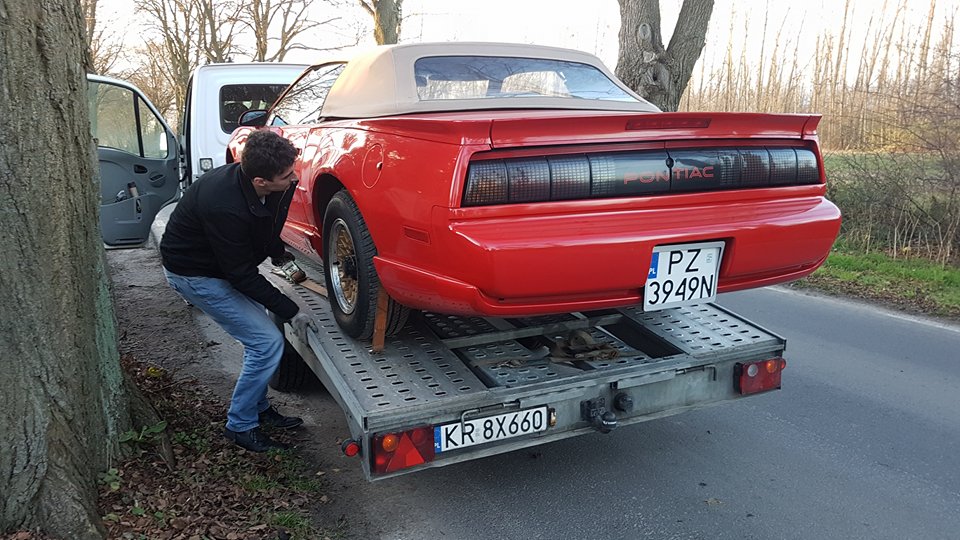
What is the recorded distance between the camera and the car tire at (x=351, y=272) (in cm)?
329

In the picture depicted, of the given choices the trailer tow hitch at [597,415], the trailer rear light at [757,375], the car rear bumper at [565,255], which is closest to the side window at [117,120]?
the car rear bumper at [565,255]

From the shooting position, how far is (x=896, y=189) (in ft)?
28.4

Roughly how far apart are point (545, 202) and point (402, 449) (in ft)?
3.54

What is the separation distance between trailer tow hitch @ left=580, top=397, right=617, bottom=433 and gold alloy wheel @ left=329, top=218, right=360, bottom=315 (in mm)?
1197

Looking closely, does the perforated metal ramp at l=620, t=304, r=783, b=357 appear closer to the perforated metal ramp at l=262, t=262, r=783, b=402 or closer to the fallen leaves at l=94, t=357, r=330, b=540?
the perforated metal ramp at l=262, t=262, r=783, b=402

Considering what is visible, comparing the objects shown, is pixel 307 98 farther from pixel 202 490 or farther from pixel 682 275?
pixel 682 275

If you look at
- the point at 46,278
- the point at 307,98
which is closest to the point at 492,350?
the point at 46,278

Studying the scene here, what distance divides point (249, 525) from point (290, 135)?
250 cm

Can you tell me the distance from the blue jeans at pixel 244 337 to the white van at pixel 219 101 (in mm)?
4218

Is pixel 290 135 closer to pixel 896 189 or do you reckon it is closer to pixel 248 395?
pixel 248 395

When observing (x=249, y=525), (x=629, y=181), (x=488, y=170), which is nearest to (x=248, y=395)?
(x=249, y=525)

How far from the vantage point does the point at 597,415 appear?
2996 millimetres

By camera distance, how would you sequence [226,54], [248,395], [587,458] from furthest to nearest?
[226,54]
[587,458]
[248,395]

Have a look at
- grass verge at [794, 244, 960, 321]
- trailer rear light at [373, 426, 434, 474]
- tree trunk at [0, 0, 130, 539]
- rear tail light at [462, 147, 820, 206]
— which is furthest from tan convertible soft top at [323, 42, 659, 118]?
grass verge at [794, 244, 960, 321]
